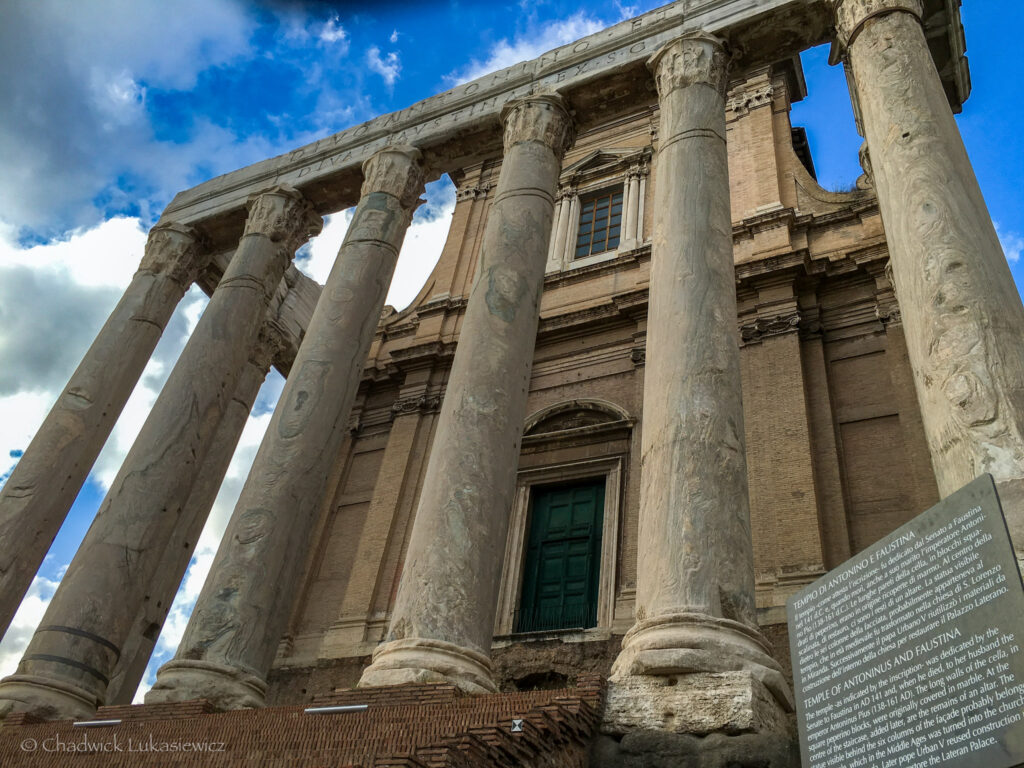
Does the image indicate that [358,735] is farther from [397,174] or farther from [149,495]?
[397,174]

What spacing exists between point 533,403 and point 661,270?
25.0 feet

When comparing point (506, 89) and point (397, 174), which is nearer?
point (397, 174)

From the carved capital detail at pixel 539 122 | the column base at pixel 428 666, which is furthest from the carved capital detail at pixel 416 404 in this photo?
the column base at pixel 428 666

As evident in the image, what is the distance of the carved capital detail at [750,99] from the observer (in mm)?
20125

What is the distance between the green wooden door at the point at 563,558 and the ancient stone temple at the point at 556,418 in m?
0.06

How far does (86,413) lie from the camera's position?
1375cm

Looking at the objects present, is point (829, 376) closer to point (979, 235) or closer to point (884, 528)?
point (884, 528)

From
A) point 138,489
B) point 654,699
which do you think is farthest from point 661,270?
point 138,489

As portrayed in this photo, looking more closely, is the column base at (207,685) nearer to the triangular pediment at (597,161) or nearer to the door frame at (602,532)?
the door frame at (602,532)

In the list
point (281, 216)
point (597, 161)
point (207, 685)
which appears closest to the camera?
point (207, 685)

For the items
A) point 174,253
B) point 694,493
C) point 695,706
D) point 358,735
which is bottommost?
point 358,735

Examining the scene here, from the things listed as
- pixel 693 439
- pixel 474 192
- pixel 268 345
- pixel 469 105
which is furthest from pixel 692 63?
pixel 474 192

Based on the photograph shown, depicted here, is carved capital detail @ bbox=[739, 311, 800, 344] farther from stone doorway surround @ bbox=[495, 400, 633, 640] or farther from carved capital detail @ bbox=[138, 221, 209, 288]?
carved capital detail @ bbox=[138, 221, 209, 288]

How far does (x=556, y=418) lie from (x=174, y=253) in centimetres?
777
